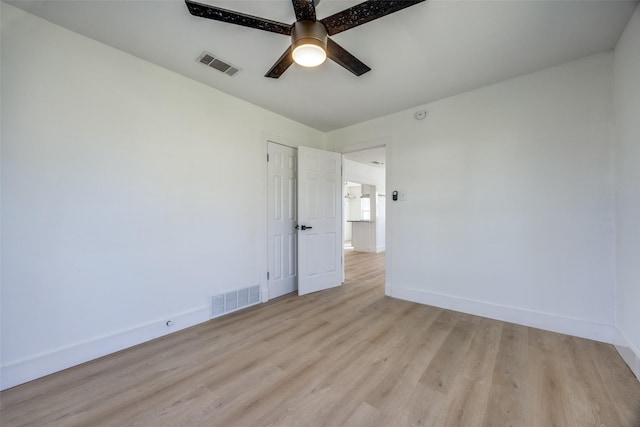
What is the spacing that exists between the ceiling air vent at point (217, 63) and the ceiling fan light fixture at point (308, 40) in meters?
1.10

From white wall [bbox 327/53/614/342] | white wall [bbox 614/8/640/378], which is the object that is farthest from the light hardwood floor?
white wall [bbox 327/53/614/342]

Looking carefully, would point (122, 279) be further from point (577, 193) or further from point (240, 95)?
point (577, 193)

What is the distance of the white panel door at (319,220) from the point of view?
11.9ft

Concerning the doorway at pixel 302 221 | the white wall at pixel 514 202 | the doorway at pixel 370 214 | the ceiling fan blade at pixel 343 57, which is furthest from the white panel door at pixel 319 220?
the doorway at pixel 370 214

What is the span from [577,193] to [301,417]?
301 cm

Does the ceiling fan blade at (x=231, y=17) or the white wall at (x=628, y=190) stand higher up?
the ceiling fan blade at (x=231, y=17)

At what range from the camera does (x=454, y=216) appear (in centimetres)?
304

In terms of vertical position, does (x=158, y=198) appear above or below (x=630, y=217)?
above

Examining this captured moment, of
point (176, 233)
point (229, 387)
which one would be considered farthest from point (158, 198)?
point (229, 387)

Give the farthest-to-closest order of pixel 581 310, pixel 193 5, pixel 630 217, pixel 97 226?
pixel 581 310, pixel 97 226, pixel 630 217, pixel 193 5

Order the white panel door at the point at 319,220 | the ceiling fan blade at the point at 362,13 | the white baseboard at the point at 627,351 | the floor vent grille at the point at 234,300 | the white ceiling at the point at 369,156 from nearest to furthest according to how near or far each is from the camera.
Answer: the ceiling fan blade at the point at 362,13, the white baseboard at the point at 627,351, the floor vent grille at the point at 234,300, the white panel door at the point at 319,220, the white ceiling at the point at 369,156

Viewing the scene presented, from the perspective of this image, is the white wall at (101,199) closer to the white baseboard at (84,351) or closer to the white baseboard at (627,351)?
the white baseboard at (84,351)

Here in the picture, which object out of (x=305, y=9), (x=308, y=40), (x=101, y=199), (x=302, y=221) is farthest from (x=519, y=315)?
(x=101, y=199)

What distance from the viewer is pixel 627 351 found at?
1920mm
